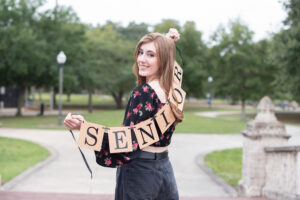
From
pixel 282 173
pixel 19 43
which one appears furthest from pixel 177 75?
pixel 19 43

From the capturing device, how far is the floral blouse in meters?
2.43

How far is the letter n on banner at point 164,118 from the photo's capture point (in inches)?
96.6

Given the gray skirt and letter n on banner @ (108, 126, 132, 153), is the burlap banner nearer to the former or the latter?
letter n on banner @ (108, 126, 132, 153)

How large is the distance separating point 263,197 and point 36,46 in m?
19.7

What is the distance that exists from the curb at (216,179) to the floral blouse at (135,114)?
4358 mm

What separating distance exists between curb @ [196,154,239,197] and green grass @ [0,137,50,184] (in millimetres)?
4044

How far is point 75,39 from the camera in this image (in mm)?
26094

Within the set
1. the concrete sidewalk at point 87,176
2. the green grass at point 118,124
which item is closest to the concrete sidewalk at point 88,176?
the concrete sidewalk at point 87,176

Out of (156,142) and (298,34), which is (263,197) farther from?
(298,34)

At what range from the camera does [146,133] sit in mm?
2404

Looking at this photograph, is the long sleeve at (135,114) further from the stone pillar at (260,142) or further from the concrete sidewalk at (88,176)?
the concrete sidewalk at (88,176)

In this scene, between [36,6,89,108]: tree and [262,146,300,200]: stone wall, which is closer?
[262,146,300,200]: stone wall

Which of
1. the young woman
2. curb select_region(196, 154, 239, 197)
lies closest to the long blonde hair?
the young woman

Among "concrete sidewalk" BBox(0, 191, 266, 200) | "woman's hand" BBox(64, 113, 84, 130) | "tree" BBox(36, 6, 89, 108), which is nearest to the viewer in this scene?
"woman's hand" BBox(64, 113, 84, 130)
